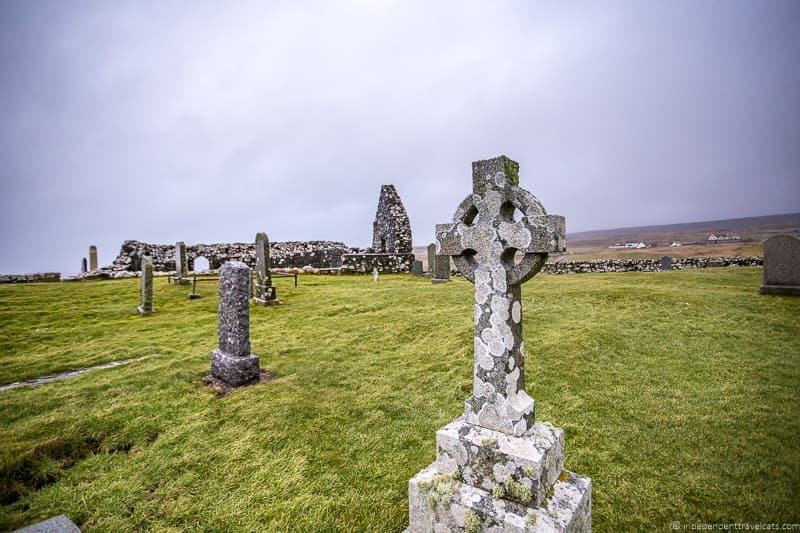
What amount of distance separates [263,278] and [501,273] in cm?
1200

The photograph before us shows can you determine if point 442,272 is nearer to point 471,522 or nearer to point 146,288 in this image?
point 146,288

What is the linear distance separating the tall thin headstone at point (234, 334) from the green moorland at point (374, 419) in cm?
44

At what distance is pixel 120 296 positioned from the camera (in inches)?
614

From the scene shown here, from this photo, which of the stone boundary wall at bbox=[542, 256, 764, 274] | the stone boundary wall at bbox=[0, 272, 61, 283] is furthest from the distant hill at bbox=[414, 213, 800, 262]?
the stone boundary wall at bbox=[0, 272, 61, 283]

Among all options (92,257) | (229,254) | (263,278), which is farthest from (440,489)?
(92,257)

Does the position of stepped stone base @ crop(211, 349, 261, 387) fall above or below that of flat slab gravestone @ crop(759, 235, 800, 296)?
below

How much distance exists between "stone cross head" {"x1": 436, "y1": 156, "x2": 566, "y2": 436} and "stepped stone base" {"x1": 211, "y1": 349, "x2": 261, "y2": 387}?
4738mm

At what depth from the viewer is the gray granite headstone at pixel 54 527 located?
9.50 feet

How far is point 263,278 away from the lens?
521 inches

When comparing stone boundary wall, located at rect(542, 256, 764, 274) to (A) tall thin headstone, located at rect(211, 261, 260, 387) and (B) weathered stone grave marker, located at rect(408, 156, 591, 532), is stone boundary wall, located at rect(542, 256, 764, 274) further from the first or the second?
(B) weathered stone grave marker, located at rect(408, 156, 591, 532)

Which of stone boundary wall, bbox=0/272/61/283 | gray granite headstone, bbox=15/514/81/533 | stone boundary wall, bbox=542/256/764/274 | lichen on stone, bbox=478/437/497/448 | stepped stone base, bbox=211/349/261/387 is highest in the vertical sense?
stone boundary wall, bbox=0/272/61/283

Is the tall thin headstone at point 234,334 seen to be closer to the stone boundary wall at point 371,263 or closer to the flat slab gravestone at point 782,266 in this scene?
the flat slab gravestone at point 782,266

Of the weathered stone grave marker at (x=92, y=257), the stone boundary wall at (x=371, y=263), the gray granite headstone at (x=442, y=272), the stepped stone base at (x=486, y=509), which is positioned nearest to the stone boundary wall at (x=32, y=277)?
the weathered stone grave marker at (x=92, y=257)

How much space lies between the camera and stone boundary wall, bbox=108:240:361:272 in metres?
25.8
